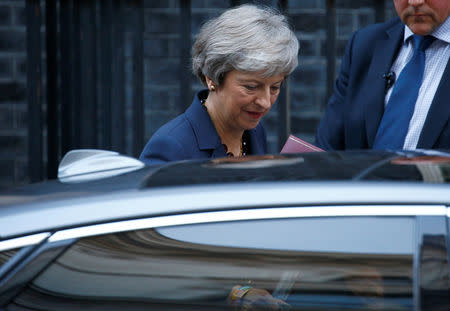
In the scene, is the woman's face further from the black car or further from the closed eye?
the black car

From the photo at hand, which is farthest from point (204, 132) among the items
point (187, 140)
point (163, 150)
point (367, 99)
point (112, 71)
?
point (112, 71)

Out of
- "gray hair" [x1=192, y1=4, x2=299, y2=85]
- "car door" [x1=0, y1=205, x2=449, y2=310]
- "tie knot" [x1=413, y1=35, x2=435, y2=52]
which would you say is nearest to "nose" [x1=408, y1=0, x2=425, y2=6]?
"tie knot" [x1=413, y1=35, x2=435, y2=52]

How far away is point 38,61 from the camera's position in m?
4.16

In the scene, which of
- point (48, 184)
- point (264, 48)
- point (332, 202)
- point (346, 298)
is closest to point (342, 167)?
point (332, 202)

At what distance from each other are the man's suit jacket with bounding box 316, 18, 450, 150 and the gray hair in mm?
272

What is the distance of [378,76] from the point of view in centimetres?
277

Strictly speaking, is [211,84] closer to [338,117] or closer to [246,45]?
[246,45]

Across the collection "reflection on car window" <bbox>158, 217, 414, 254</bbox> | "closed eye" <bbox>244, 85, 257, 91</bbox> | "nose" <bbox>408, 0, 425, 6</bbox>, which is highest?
"nose" <bbox>408, 0, 425, 6</bbox>

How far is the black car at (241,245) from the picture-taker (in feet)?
5.02

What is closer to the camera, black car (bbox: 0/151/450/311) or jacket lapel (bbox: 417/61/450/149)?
black car (bbox: 0/151/450/311)

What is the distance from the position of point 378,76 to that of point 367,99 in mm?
86

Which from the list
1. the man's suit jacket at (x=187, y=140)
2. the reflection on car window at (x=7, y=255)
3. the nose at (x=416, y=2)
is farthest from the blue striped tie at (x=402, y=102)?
the reflection on car window at (x=7, y=255)

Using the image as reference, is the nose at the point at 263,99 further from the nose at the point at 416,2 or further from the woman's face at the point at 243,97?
the nose at the point at 416,2

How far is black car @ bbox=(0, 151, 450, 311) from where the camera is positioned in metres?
1.53
